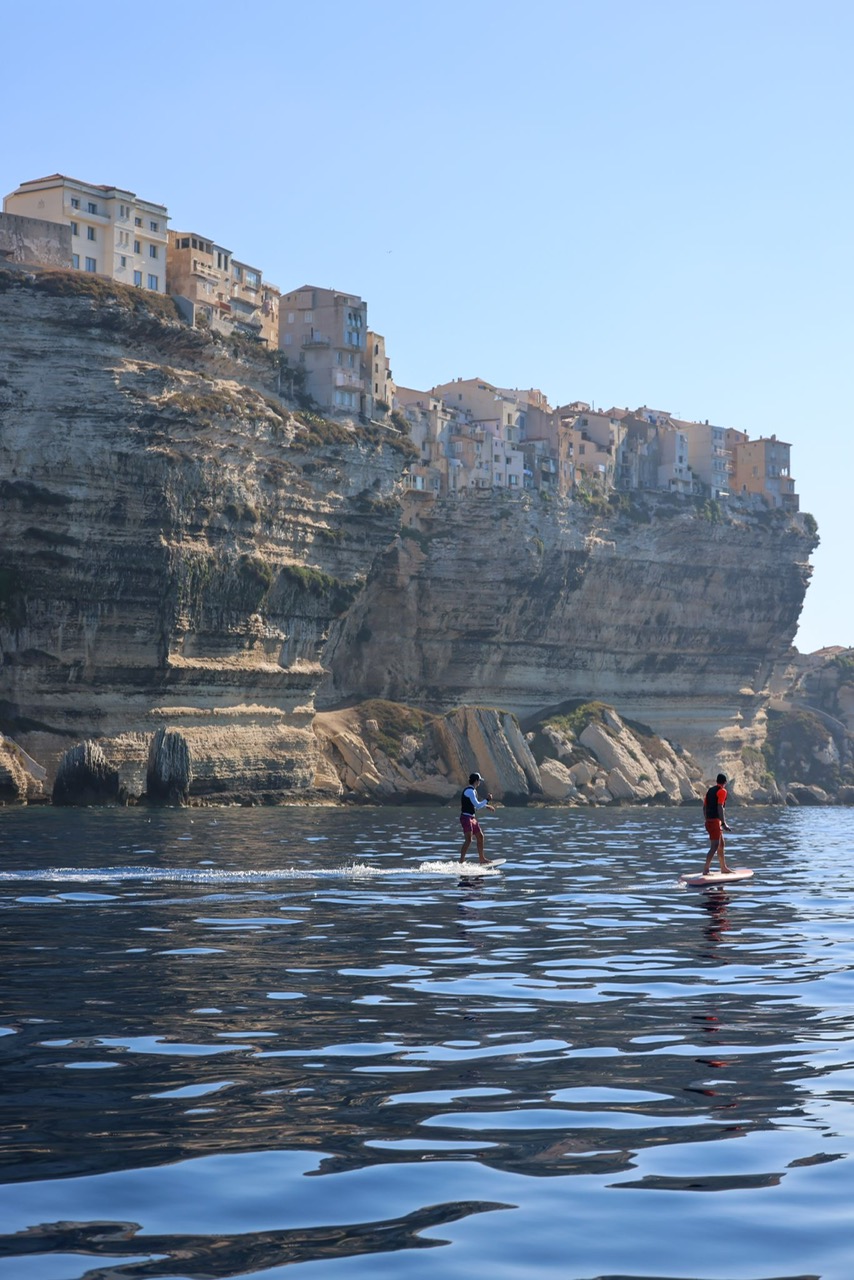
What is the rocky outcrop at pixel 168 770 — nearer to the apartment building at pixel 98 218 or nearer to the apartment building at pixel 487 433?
the apartment building at pixel 98 218

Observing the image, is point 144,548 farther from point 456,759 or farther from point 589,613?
point 589,613

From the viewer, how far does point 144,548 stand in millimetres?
76375

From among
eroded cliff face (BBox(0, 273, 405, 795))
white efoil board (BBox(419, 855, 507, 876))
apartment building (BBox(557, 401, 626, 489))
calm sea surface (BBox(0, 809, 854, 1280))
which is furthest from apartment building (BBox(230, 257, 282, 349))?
calm sea surface (BBox(0, 809, 854, 1280))

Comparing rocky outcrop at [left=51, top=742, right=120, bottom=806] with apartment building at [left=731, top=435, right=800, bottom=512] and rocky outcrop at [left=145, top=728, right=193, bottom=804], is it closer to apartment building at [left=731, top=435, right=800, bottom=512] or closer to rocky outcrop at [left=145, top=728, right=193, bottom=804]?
rocky outcrop at [left=145, top=728, right=193, bottom=804]

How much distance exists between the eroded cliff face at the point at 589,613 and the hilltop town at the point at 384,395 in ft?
12.9

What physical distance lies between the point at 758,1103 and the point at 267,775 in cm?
7260

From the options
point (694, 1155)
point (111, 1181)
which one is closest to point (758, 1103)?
point (694, 1155)

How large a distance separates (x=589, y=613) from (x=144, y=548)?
158ft

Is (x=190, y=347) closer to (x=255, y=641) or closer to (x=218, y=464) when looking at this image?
(x=218, y=464)

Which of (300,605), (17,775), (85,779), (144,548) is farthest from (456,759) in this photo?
(17,775)

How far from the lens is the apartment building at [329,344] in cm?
9744

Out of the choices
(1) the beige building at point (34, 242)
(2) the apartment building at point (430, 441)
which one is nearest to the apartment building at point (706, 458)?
(2) the apartment building at point (430, 441)

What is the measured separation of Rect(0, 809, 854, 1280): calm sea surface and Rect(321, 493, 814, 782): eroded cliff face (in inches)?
2991

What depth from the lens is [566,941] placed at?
780 inches
